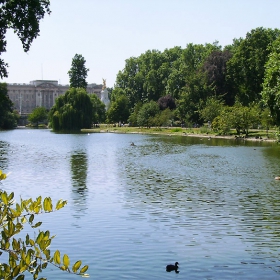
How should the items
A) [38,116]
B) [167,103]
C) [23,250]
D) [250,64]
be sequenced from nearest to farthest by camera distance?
[23,250] < [250,64] < [167,103] < [38,116]

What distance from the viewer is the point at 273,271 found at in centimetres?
1162

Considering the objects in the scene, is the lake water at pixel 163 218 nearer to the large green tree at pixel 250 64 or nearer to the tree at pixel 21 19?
the tree at pixel 21 19

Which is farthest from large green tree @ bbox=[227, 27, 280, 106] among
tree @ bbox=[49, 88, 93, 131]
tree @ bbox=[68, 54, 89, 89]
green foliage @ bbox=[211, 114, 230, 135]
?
tree @ bbox=[68, 54, 89, 89]

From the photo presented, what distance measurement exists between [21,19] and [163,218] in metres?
13.7

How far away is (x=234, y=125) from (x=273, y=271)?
54946mm

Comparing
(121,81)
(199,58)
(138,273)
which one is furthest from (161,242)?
(121,81)

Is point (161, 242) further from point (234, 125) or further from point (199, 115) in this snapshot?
point (199, 115)

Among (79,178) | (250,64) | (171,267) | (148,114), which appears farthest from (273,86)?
(148,114)

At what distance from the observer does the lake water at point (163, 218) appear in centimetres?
1206

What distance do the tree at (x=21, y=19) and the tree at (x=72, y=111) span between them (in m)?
68.4

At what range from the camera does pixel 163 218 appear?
16.9 metres

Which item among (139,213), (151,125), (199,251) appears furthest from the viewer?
(151,125)

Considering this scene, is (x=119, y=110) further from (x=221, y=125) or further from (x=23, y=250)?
(x=23, y=250)

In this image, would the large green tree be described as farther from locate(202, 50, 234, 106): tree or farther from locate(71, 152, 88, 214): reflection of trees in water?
locate(71, 152, 88, 214): reflection of trees in water
